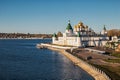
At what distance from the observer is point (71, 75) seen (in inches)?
1882

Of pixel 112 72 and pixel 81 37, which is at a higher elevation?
pixel 81 37

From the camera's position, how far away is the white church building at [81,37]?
109 meters

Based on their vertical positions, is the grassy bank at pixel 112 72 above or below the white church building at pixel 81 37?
below

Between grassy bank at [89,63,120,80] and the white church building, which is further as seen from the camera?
the white church building

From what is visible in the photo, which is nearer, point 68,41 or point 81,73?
point 81,73

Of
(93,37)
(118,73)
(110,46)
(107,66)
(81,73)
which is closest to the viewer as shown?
(118,73)

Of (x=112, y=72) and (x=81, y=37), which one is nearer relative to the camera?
(x=112, y=72)

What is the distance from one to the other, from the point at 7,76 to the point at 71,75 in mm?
9881

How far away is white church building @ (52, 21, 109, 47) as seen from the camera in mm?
109238

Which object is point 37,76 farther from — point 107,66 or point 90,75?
point 107,66

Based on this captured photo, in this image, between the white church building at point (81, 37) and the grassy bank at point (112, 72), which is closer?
the grassy bank at point (112, 72)

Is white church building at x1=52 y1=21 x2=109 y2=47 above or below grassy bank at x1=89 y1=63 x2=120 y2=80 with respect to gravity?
above

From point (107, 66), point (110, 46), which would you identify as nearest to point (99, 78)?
point (107, 66)

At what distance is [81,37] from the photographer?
366ft
